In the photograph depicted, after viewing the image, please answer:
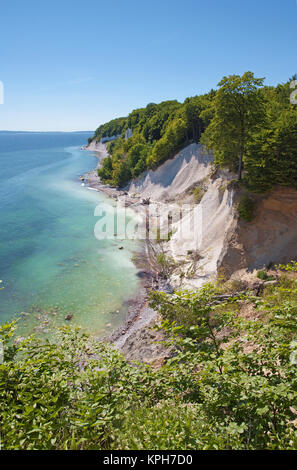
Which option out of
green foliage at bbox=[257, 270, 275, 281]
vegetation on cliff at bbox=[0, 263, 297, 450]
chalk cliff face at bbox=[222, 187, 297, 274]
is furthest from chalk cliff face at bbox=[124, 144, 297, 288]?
vegetation on cliff at bbox=[0, 263, 297, 450]

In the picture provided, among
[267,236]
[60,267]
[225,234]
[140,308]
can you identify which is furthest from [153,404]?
[60,267]

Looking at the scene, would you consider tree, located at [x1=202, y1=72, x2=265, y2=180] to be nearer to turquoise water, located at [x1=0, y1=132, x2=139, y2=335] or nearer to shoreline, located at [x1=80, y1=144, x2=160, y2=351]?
shoreline, located at [x1=80, y1=144, x2=160, y2=351]

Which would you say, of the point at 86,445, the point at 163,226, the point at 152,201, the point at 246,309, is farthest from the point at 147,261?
the point at 86,445

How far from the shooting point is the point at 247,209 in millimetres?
21734

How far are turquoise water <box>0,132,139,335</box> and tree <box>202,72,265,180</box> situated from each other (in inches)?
650

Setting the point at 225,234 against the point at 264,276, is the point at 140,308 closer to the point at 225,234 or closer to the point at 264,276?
the point at 225,234

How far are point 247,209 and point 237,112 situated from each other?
27.7 feet

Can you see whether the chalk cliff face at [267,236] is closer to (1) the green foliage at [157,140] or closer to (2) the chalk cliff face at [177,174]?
(2) the chalk cliff face at [177,174]

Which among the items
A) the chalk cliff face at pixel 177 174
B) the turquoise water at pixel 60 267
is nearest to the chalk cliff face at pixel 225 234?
the chalk cliff face at pixel 177 174

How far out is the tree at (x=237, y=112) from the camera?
835 inches

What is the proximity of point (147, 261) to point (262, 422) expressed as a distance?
2572 cm

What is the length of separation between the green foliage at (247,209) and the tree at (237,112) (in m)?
3.86

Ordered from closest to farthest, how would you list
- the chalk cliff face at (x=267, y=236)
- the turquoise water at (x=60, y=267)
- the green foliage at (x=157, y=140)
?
1. the chalk cliff face at (x=267, y=236)
2. the turquoise water at (x=60, y=267)
3. the green foliage at (x=157, y=140)
